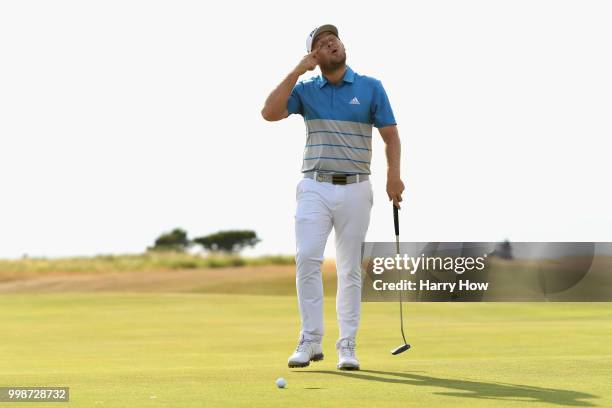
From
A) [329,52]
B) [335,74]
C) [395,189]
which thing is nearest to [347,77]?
[335,74]

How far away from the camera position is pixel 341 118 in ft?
26.8

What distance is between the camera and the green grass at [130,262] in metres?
39.5

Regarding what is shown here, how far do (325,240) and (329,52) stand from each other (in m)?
1.39

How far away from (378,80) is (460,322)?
422 inches

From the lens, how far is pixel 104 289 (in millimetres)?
36344

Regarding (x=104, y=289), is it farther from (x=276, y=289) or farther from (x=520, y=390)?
(x=520, y=390)

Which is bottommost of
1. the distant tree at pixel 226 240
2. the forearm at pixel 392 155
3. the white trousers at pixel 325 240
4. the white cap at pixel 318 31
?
the white trousers at pixel 325 240

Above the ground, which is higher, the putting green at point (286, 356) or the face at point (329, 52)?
the face at point (329, 52)

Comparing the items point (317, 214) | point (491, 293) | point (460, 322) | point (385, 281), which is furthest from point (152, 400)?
point (491, 293)

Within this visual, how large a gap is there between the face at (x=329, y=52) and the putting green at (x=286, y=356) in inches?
88.7

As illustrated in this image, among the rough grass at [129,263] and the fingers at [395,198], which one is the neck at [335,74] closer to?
the fingers at [395,198]

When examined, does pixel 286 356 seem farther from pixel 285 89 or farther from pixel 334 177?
pixel 285 89

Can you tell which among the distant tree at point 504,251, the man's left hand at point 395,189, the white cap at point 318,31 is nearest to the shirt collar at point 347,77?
the white cap at point 318,31

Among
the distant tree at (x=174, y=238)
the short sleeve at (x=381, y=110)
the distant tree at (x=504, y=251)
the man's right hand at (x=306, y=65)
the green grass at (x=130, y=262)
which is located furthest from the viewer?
the distant tree at (x=174, y=238)
